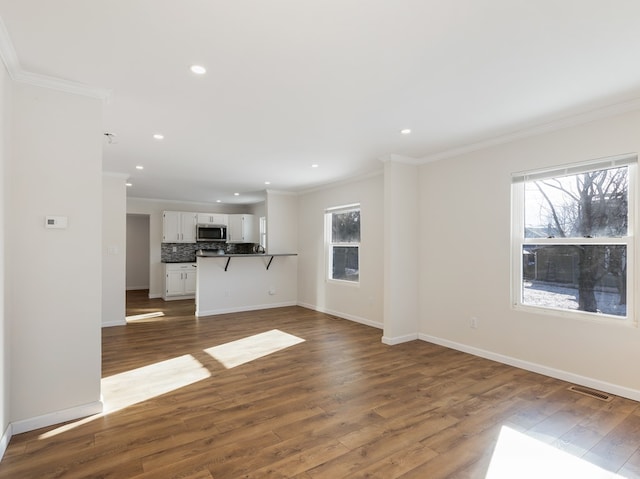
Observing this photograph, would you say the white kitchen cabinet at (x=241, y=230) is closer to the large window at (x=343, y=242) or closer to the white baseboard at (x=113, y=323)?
the large window at (x=343, y=242)

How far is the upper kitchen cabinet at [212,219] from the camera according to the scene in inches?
336

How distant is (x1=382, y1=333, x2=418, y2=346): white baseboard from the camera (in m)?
4.42

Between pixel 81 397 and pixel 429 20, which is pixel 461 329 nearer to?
pixel 429 20

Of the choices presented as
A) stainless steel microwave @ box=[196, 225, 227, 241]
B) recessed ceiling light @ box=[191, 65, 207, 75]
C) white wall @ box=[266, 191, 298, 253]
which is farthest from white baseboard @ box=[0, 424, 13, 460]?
stainless steel microwave @ box=[196, 225, 227, 241]

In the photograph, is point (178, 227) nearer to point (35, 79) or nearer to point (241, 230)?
point (241, 230)

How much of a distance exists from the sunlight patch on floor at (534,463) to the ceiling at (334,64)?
2.45 metres

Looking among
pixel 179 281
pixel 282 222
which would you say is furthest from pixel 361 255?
pixel 179 281

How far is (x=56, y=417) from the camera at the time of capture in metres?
2.40

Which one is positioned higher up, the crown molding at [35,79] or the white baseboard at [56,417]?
the crown molding at [35,79]

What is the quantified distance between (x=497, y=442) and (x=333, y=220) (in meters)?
4.73

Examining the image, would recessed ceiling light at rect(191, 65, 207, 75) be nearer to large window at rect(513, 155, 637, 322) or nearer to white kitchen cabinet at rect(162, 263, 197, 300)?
large window at rect(513, 155, 637, 322)

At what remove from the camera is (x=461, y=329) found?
4145mm

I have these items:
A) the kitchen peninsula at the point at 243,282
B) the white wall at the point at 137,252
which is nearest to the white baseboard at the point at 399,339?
Answer: the kitchen peninsula at the point at 243,282

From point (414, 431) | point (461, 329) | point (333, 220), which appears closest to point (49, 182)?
point (414, 431)
